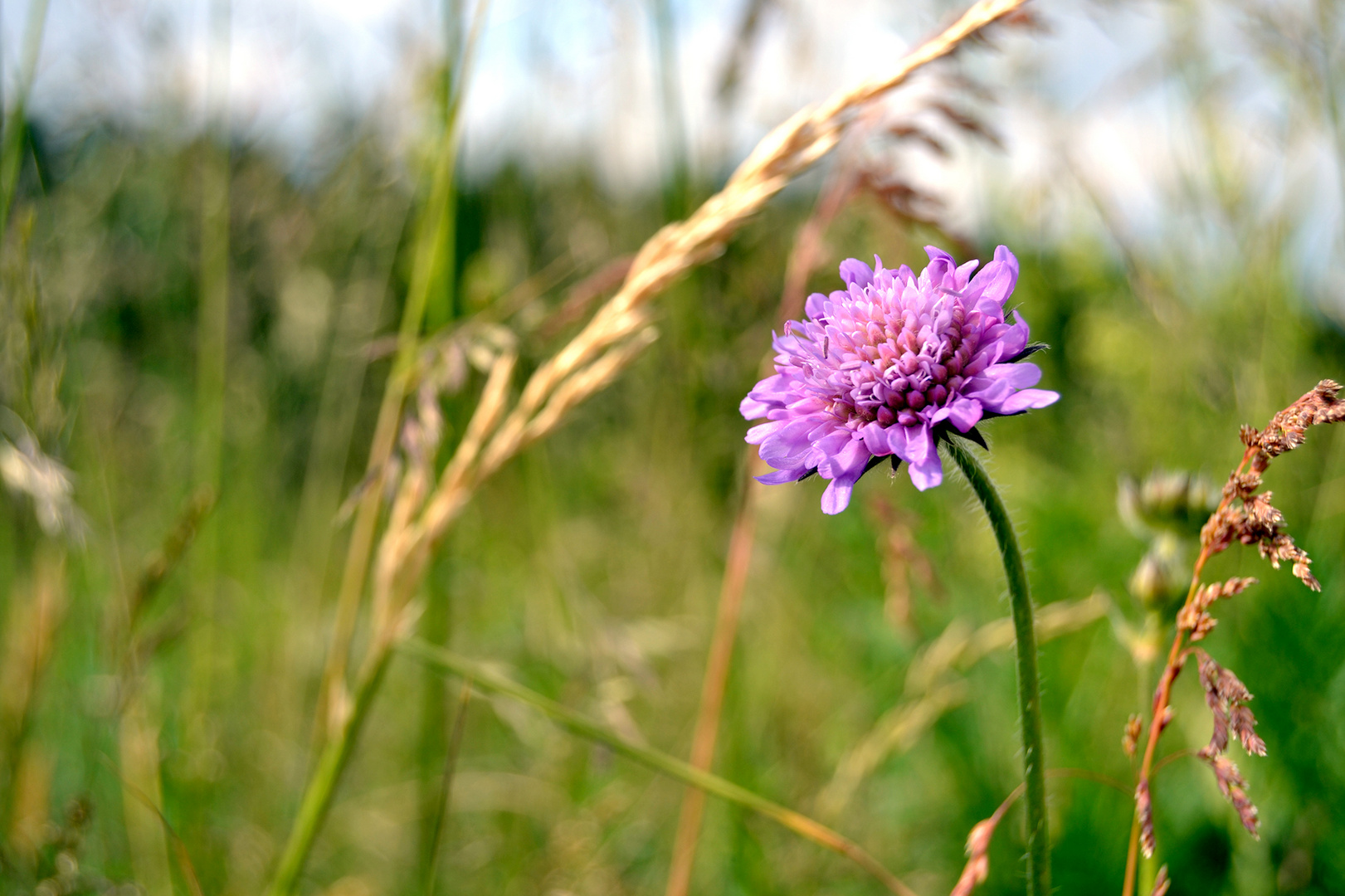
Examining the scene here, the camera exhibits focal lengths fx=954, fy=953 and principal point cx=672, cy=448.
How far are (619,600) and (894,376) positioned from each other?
7.21 ft

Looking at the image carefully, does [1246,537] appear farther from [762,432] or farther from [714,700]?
[714,700]

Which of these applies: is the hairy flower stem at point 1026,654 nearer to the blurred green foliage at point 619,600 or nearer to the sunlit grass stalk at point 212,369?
the blurred green foliage at point 619,600

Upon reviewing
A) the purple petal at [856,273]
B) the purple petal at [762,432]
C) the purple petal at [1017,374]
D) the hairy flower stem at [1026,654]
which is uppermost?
the purple petal at [856,273]

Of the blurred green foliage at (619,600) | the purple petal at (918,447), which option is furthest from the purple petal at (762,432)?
the blurred green foliage at (619,600)

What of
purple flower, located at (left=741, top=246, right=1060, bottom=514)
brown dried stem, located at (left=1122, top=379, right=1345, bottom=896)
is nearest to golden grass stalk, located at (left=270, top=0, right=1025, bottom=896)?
purple flower, located at (left=741, top=246, right=1060, bottom=514)

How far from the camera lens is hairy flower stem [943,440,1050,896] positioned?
2.43 feet

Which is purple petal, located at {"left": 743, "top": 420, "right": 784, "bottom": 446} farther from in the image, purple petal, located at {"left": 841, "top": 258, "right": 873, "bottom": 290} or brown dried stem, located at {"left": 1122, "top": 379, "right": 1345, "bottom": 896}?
brown dried stem, located at {"left": 1122, "top": 379, "right": 1345, "bottom": 896}

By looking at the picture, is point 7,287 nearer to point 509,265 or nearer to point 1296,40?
point 509,265

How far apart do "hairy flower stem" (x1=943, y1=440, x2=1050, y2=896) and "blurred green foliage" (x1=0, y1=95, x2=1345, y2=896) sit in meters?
0.38

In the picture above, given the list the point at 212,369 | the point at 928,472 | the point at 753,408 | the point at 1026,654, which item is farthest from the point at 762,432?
the point at 212,369

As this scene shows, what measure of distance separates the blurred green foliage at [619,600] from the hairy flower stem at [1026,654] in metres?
0.38

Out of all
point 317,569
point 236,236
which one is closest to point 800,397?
point 317,569

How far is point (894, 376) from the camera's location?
780 millimetres

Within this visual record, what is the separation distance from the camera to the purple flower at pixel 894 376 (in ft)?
2.40
